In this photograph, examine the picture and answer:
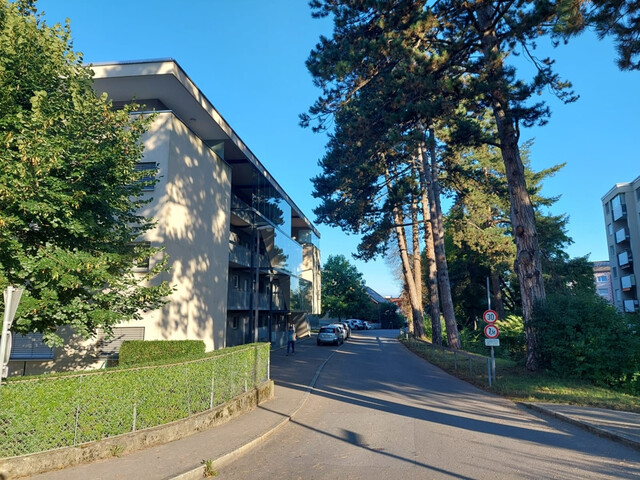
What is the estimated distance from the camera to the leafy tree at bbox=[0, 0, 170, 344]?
6.69 meters

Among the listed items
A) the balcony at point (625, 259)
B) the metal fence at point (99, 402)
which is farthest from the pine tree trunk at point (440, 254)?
the balcony at point (625, 259)

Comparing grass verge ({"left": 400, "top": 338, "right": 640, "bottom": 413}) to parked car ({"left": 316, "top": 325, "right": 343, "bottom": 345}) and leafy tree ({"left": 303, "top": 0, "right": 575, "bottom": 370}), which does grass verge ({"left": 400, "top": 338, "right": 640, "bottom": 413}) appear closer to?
leafy tree ({"left": 303, "top": 0, "right": 575, "bottom": 370})

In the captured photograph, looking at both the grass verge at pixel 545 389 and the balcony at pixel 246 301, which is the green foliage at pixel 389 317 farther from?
the grass verge at pixel 545 389

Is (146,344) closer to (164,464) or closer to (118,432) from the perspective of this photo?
(118,432)

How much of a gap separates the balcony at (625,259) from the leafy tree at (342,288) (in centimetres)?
3760

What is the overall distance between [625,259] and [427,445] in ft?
158

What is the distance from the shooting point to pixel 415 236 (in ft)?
110

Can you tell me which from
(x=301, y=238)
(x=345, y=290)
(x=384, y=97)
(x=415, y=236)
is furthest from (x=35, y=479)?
(x=345, y=290)

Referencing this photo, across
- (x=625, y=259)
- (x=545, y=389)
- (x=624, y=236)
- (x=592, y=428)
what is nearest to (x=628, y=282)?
(x=625, y=259)

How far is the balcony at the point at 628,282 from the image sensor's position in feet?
142

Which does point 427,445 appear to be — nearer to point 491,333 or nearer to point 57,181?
point 491,333

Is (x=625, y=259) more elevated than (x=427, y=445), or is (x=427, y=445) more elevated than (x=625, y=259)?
(x=625, y=259)

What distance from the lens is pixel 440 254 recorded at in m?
23.9

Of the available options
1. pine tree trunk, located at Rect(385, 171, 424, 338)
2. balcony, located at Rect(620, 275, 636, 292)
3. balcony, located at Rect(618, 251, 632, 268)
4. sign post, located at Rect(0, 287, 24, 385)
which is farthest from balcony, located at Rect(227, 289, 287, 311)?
balcony, located at Rect(618, 251, 632, 268)
